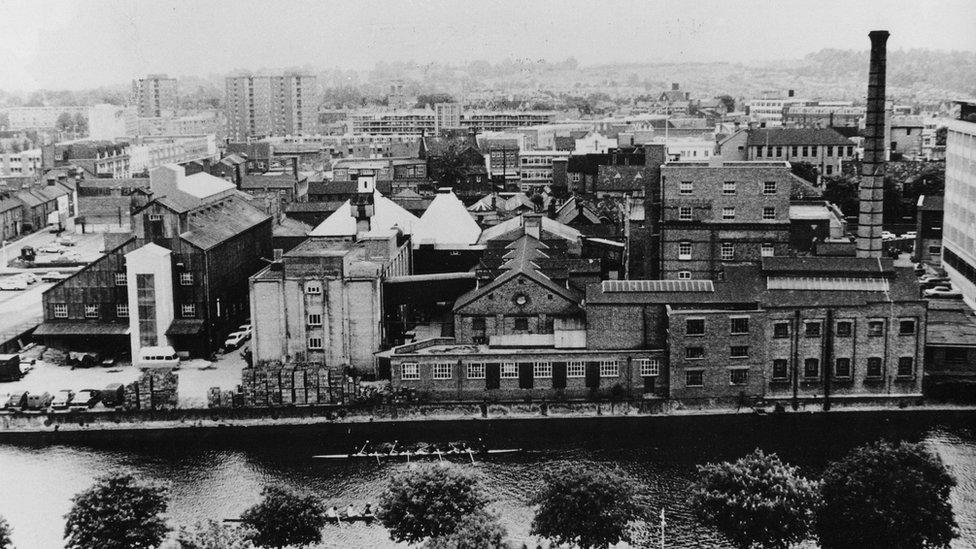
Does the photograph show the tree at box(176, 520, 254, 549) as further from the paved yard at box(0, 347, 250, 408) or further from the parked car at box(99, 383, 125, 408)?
the parked car at box(99, 383, 125, 408)

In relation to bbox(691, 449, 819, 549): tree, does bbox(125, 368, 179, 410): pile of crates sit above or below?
below

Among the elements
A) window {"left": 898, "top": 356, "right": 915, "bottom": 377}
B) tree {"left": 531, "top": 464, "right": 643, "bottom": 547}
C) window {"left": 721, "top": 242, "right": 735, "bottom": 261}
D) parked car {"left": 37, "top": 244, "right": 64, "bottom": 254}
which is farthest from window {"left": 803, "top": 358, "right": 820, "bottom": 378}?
parked car {"left": 37, "top": 244, "right": 64, "bottom": 254}

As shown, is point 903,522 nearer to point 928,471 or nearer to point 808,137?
point 928,471

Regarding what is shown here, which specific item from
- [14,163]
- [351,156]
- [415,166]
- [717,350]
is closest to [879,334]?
[717,350]

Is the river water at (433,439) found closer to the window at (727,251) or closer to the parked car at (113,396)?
the parked car at (113,396)

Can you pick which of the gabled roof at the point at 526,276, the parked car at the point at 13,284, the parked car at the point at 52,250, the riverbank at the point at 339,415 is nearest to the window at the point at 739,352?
the riverbank at the point at 339,415

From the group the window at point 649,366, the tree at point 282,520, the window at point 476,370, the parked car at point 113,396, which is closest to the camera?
the tree at point 282,520

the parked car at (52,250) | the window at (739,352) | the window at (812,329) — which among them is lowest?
the parked car at (52,250)
